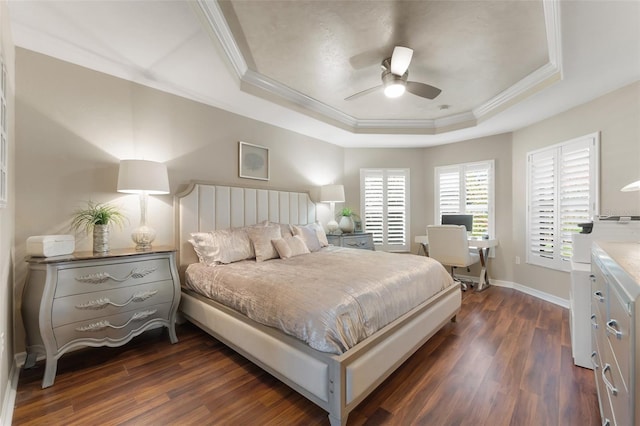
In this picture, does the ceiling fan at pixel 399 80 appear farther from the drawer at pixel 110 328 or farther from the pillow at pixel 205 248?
the drawer at pixel 110 328

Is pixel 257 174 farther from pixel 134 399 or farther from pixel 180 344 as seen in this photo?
pixel 134 399

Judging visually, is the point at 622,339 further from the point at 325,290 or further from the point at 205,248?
the point at 205,248

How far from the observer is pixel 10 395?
170cm

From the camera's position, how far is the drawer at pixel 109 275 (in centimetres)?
193

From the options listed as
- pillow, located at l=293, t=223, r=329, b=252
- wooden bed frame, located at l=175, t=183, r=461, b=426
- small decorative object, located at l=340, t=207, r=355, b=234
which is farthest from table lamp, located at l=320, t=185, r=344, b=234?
wooden bed frame, located at l=175, t=183, r=461, b=426

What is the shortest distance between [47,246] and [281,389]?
6.24 ft

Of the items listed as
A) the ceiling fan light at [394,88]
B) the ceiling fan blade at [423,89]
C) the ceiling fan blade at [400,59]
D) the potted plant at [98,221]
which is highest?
the ceiling fan blade at [400,59]

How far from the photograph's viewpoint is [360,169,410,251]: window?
5.26 meters

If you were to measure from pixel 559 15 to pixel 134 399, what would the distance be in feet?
12.7

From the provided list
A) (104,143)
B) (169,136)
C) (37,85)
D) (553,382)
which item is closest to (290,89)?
(169,136)

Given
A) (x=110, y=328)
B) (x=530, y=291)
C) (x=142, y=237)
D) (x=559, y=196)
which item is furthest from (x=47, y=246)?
(x=530, y=291)

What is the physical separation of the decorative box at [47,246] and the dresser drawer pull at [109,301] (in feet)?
1.35

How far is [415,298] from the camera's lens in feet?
7.36

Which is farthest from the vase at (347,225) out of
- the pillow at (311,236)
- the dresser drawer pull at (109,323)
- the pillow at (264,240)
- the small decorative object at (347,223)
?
the dresser drawer pull at (109,323)
